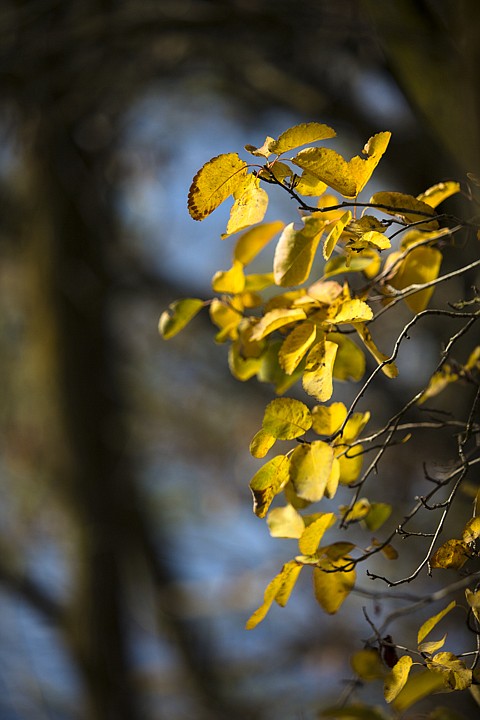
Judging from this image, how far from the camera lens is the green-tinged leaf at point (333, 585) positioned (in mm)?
537

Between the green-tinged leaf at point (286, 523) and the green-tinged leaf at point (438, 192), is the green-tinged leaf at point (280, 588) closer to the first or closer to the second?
the green-tinged leaf at point (286, 523)

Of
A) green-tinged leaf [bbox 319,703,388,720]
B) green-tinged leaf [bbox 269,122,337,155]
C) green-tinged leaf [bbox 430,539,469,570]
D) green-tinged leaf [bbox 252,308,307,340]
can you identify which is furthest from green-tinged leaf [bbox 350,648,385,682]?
green-tinged leaf [bbox 269,122,337,155]

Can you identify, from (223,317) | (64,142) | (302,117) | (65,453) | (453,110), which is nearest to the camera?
(223,317)

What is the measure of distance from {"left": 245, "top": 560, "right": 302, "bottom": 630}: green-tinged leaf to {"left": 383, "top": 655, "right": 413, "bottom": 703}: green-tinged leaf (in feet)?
0.26

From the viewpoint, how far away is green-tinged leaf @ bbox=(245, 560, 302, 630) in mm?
515

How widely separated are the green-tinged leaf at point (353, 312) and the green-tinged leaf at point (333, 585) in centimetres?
16

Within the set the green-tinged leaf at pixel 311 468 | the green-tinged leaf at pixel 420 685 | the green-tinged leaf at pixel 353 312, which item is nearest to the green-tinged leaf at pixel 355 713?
the green-tinged leaf at pixel 420 685

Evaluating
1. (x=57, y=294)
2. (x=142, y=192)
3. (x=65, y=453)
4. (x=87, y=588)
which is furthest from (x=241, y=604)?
(x=142, y=192)

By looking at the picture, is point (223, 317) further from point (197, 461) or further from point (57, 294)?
point (197, 461)

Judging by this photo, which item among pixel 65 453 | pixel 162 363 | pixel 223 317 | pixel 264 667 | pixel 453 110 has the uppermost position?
pixel 162 363

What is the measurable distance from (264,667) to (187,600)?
0.61m

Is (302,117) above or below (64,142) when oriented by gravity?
below

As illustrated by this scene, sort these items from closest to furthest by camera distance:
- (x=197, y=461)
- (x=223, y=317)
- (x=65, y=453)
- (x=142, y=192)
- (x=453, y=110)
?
Answer: (x=223, y=317) < (x=453, y=110) < (x=65, y=453) < (x=142, y=192) < (x=197, y=461)

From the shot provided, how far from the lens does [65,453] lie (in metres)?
2.99
